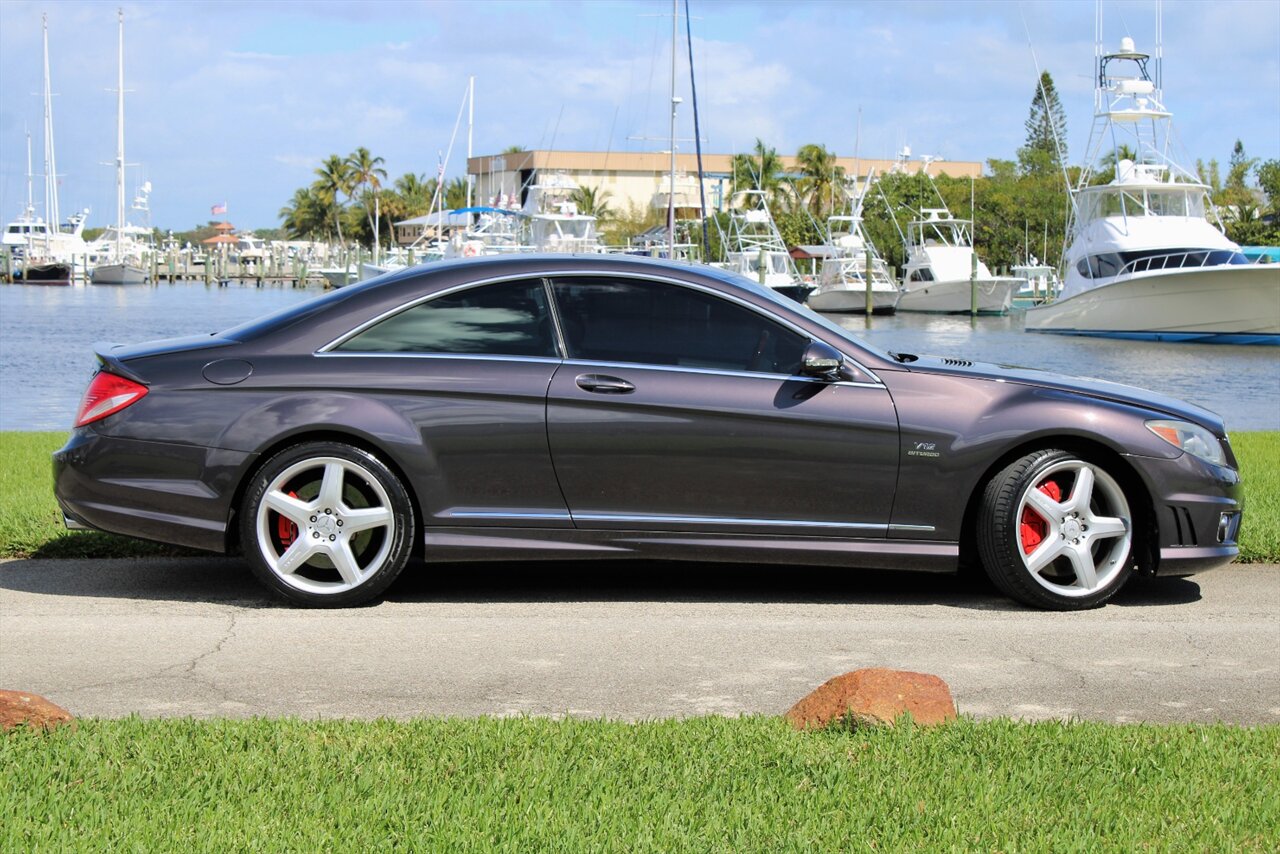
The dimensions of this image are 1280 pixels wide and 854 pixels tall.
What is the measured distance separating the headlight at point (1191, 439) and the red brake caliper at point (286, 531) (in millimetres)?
3762

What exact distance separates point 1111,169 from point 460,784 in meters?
51.1

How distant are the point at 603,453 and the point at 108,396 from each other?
217 centimetres

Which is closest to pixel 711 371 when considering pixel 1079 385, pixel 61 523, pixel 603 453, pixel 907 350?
pixel 603 453

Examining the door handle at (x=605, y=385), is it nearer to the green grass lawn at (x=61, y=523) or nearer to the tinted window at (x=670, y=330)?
the tinted window at (x=670, y=330)

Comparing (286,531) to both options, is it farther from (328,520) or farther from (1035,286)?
(1035,286)

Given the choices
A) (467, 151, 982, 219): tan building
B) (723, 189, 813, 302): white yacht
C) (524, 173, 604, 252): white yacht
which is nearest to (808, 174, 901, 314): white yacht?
(723, 189, 813, 302): white yacht

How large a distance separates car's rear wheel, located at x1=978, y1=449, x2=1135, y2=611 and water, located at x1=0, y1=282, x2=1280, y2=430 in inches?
158

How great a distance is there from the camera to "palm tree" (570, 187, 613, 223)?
106 m

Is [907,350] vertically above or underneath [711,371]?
underneath

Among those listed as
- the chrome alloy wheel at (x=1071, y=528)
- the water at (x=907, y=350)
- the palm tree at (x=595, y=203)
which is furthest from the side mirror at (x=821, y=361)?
the palm tree at (x=595, y=203)

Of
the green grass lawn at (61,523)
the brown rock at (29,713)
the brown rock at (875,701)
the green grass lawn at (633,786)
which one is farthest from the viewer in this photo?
the green grass lawn at (61,523)

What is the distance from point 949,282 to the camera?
66.9 m

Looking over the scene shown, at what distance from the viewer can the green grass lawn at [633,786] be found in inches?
131

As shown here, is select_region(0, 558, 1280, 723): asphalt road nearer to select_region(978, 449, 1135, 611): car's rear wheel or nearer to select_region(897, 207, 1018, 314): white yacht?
select_region(978, 449, 1135, 611): car's rear wheel
